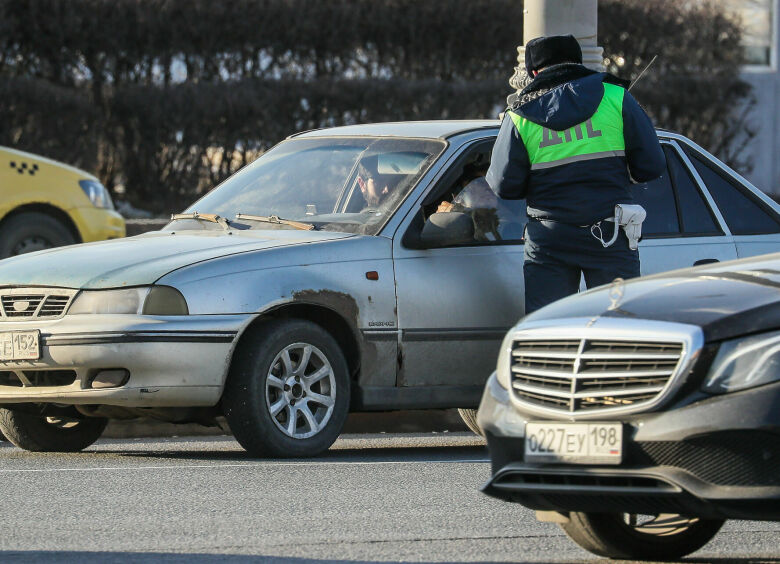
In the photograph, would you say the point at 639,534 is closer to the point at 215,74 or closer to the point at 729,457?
the point at 729,457

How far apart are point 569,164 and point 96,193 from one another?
727 cm

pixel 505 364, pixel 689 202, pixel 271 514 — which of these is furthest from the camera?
pixel 689 202

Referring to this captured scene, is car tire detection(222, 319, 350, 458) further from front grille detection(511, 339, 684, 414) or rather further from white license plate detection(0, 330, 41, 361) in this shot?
front grille detection(511, 339, 684, 414)

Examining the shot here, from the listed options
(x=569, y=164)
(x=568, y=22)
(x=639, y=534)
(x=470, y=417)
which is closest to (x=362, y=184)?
(x=569, y=164)

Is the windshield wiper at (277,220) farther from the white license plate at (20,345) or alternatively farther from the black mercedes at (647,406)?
the black mercedes at (647,406)

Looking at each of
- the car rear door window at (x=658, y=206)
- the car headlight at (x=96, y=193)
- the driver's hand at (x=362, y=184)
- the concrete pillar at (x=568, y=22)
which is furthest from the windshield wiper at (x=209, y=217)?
the car headlight at (x=96, y=193)

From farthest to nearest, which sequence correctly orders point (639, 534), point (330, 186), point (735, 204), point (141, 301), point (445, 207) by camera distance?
1. point (735, 204)
2. point (330, 186)
3. point (445, 207)
4. point (141, 301)
5. point (639, 534)

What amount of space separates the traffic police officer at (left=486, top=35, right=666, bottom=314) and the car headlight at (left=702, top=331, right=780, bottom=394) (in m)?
2.80

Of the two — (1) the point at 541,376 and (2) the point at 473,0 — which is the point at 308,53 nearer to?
(2) the point at 473,0

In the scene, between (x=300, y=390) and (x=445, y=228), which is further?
(x=445, y=228)

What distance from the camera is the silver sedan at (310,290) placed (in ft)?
24.8

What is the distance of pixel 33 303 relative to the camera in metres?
7.80

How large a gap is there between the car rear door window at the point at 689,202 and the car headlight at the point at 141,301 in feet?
9.35

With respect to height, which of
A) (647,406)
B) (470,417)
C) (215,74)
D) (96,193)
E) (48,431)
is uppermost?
(215,74)
